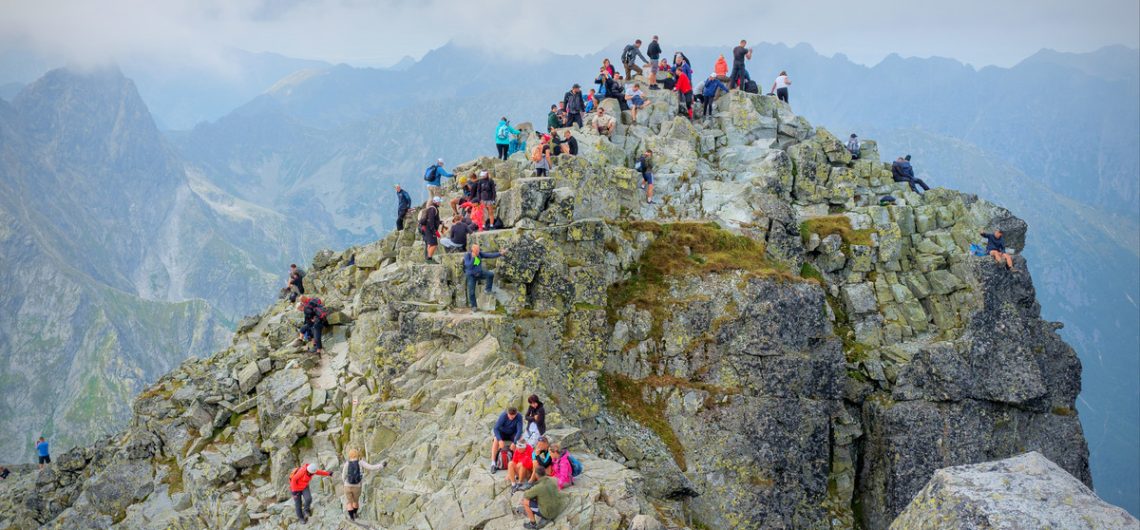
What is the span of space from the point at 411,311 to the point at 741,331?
18373mm

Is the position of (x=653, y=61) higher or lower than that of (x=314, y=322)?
higher

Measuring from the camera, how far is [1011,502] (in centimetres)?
1720

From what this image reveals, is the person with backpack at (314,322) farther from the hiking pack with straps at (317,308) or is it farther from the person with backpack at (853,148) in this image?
the person with backpack at (853,148)

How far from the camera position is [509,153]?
51.7m

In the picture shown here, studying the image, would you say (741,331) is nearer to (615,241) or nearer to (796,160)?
(615,241)

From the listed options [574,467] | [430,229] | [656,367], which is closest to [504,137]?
[430,229]

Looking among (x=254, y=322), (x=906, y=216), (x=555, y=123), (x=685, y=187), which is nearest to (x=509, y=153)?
(x=555, y=123)

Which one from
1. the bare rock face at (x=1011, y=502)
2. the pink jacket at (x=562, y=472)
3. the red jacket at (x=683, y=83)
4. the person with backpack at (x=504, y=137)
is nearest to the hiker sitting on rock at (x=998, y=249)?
the red jacket at (x=683, y=83)

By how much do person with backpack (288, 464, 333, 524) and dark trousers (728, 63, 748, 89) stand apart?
43.3 metres

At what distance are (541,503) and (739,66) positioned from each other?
4340 centimetres

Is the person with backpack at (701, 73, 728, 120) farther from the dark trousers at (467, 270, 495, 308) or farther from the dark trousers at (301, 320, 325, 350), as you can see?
the dark trousers at (301, 320, 325, 350)

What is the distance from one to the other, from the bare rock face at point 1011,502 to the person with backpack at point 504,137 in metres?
37.3

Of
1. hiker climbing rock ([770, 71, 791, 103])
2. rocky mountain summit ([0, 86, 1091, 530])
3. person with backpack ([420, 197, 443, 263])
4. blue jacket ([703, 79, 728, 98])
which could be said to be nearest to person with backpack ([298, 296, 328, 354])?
rocky mountain summit ([0, 86, 1091, 530])

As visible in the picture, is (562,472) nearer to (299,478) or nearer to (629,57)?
(299,478)
